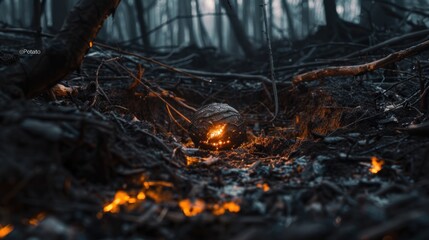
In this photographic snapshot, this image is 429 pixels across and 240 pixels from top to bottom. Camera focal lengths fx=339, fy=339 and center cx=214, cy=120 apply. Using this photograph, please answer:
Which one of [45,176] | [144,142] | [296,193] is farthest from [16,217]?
[296,193]

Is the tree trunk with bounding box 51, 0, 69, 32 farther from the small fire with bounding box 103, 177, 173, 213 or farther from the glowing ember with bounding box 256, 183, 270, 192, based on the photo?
the glowing ember with bounding box 256, 183, 270, 192

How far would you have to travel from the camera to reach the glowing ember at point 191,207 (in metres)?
2.20

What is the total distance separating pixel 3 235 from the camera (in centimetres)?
179

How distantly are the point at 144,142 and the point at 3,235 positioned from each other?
5.00 feet

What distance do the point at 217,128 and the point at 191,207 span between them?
2.12 m

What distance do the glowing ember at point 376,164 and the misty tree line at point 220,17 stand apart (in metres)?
2.15

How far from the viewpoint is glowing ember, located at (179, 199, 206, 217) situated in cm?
220

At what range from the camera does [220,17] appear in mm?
24062

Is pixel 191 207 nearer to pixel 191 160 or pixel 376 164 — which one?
pixel 191 160

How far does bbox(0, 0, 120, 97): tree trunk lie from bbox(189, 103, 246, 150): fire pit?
1752 mm

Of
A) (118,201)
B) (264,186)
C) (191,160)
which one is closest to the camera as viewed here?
(118,201)

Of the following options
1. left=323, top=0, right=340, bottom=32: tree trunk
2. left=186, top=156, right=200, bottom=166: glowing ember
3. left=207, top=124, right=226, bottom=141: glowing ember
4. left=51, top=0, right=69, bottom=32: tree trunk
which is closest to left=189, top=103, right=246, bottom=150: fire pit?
left=207, top=124, right=226, bottom=141: glowing ember

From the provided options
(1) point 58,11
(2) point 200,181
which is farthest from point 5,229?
(1) point 58,11

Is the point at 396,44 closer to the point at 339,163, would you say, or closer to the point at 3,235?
the point at 339,163
